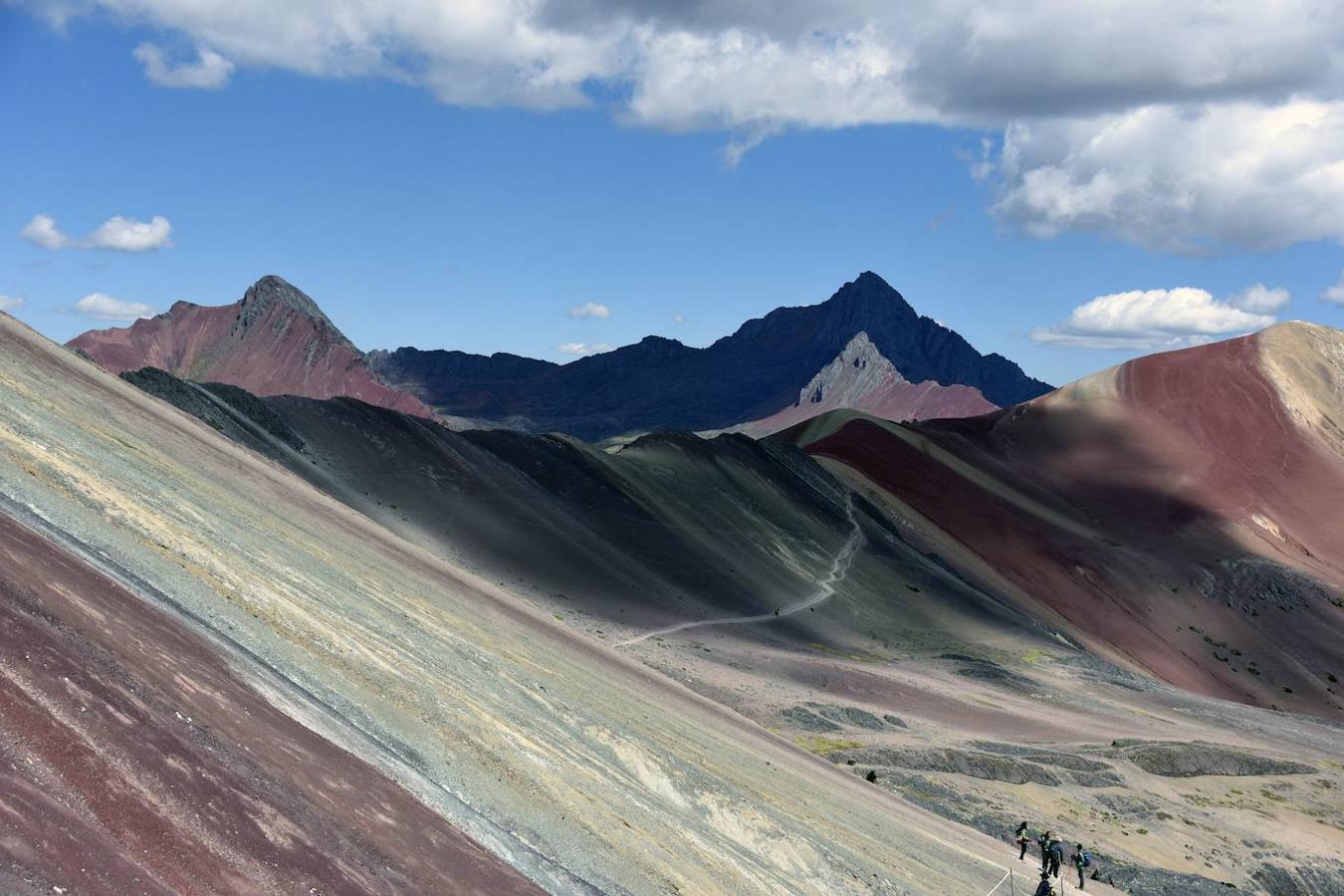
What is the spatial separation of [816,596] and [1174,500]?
236ft

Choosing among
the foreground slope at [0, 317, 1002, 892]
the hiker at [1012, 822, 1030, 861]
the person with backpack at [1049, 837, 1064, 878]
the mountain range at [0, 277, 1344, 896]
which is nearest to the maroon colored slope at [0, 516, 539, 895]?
the mountain range at [0, 277, 1344, 896]

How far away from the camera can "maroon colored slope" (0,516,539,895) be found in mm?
12047

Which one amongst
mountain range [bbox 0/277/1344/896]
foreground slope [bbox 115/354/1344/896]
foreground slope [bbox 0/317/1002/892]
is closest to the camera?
mountain range [bbox 0/277/1344/896]

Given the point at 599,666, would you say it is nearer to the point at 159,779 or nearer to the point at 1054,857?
the point at 1054,857

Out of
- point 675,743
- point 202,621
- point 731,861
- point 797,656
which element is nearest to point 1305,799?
point 797,656

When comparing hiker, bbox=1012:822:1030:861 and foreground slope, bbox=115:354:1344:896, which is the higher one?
foreground slope, bbox=115:354:1344:896

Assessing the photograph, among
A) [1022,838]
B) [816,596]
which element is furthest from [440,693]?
[816,596]

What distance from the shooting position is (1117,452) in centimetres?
14412

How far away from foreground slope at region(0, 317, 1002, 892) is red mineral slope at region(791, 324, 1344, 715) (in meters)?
72.9

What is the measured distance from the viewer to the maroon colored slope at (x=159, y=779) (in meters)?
12.0

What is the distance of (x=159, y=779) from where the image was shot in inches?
545

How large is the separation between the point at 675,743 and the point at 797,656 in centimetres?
3420

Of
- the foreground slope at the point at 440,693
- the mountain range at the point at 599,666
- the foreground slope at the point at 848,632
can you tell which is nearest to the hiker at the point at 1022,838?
the mountain range at the point at 599,666

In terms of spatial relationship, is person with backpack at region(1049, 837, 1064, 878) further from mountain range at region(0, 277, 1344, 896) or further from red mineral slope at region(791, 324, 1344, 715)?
A: red mineral slope at region(791, 324, 1344, 715)
